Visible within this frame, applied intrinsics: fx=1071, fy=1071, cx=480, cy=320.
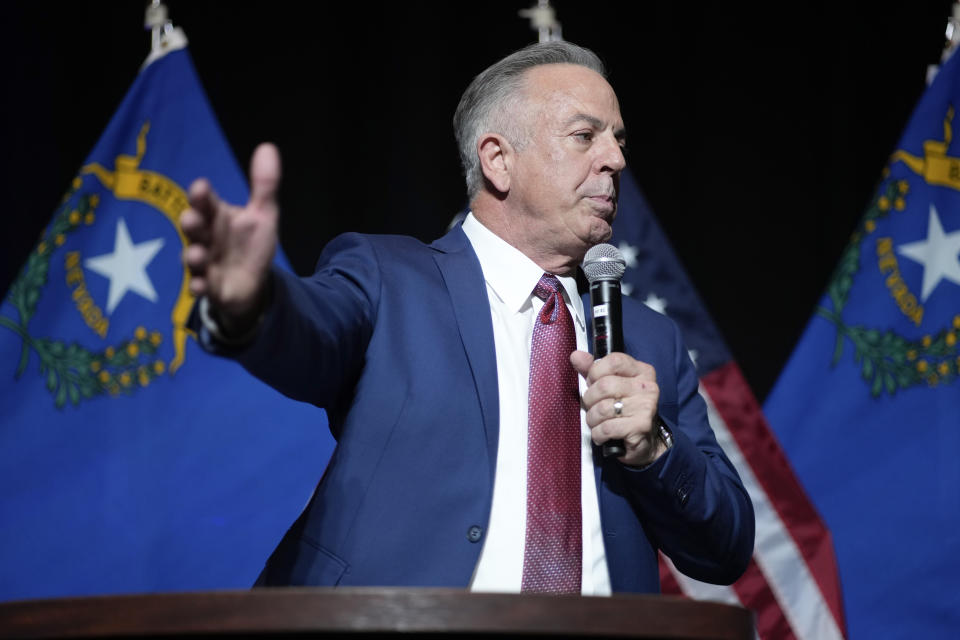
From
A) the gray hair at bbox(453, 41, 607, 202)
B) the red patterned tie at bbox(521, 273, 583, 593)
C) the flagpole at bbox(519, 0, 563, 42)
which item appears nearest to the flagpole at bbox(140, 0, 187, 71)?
the flagpole at bbox(519, 0, 563, 42)

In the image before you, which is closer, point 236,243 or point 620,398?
point 236,243

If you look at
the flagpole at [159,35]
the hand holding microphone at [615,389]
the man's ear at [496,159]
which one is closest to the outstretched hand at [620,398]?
the hand holding microphone at [615,389]

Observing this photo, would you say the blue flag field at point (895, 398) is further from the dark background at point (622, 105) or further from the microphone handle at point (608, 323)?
the microphone handle at point (608, 323)

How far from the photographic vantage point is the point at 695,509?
1.59 metres

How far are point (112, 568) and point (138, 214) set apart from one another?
887 millimetres

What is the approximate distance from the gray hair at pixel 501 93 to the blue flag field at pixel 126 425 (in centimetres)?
79

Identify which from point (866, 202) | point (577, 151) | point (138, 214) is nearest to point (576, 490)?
point (577, 151)

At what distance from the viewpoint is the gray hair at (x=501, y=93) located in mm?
2072

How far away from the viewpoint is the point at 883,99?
3.25m

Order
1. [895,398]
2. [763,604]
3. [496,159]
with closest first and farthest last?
[496,159], [763,604], [895,398]

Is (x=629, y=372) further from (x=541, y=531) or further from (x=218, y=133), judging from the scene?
(x=218, y=133)

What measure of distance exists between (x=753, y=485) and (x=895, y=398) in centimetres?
45

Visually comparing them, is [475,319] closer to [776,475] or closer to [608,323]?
[608,323]

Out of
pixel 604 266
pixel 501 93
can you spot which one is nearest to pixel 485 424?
pixel 604 266
